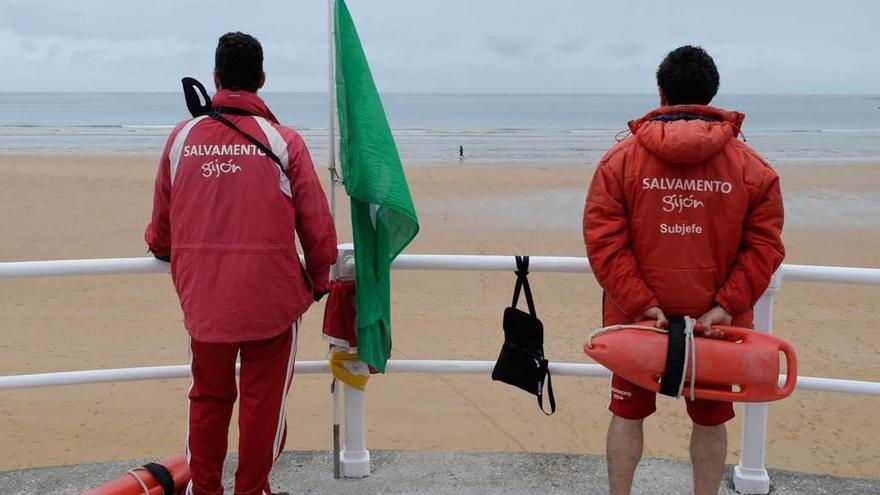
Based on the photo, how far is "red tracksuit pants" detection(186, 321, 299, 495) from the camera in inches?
128

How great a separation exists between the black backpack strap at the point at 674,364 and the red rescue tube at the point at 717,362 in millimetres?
16

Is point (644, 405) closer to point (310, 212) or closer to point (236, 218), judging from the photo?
point (310, 212)

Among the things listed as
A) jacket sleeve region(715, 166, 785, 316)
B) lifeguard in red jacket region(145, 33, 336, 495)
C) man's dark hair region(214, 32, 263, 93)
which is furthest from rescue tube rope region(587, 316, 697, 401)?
man's dark hair region(214, 32, 263, 93)

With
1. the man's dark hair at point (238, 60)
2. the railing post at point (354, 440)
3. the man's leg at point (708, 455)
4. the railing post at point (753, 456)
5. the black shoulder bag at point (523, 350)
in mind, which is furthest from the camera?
the railing post at point (354, 440)

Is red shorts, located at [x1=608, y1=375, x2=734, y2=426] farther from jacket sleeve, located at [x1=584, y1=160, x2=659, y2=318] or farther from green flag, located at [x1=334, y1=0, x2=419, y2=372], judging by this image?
green flag, located at [x1=334, y1=0, x2=419, y2=372]

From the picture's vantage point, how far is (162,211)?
10.6 ft

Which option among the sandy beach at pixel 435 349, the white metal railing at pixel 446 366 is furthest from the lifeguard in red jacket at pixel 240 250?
the sandy beach at pixel 435 349

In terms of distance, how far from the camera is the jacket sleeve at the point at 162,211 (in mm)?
3193

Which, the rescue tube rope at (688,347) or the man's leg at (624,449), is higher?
the rescue tube rope at (688,347)

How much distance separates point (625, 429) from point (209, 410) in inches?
59.3

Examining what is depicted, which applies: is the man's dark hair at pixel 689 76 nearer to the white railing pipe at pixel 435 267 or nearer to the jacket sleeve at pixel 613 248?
the jacket sleeve at pixel 613 248

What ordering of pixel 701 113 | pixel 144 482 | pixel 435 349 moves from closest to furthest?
1. pixel 701 113
2. pixel 144 482
3. pixel 435 349

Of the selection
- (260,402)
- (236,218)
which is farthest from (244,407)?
(236,218)

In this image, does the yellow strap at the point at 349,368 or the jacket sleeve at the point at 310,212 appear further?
the yellow strap at the point at 349,368
